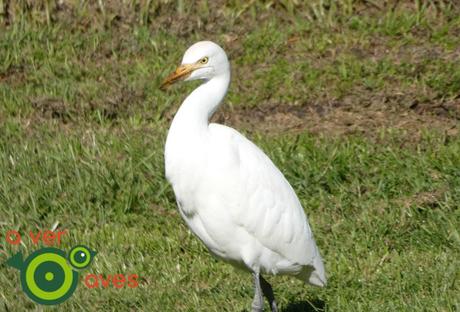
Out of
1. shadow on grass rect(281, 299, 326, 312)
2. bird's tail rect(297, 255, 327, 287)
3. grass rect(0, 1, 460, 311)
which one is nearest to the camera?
bird's tail rect(297, 255, 327, 287)

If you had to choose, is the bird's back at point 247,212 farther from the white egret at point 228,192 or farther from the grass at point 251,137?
the grass at point 251,137

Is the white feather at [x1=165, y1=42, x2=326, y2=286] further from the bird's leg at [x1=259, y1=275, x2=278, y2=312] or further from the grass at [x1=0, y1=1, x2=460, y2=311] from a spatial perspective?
the grass at [x1=0, y1=1, x2=460, y2=311]

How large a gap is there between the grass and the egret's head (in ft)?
3.87

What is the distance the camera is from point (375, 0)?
987cm

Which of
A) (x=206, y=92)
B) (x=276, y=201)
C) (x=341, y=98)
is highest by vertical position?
(x=206, y=92)

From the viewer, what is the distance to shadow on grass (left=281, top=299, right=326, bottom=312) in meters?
6.40

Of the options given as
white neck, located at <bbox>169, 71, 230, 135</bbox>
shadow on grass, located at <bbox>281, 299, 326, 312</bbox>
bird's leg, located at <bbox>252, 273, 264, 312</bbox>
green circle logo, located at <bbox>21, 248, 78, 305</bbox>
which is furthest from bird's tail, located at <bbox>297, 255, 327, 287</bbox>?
green circle logo, located at <bbox>21, 248, 78, 305</bbox>

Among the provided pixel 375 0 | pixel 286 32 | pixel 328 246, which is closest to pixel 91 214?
pixel 328 246

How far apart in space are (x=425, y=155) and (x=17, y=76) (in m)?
3.29

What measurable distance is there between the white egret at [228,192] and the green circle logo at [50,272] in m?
0.83

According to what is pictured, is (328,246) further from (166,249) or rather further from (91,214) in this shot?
(91,214)

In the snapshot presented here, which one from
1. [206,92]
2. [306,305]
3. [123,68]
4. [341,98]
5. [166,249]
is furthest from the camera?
[123,68]

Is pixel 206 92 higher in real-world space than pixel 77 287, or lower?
higher

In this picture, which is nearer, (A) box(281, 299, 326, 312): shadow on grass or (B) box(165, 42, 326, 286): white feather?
(B) box(165, 42, 326, 286): white feather
